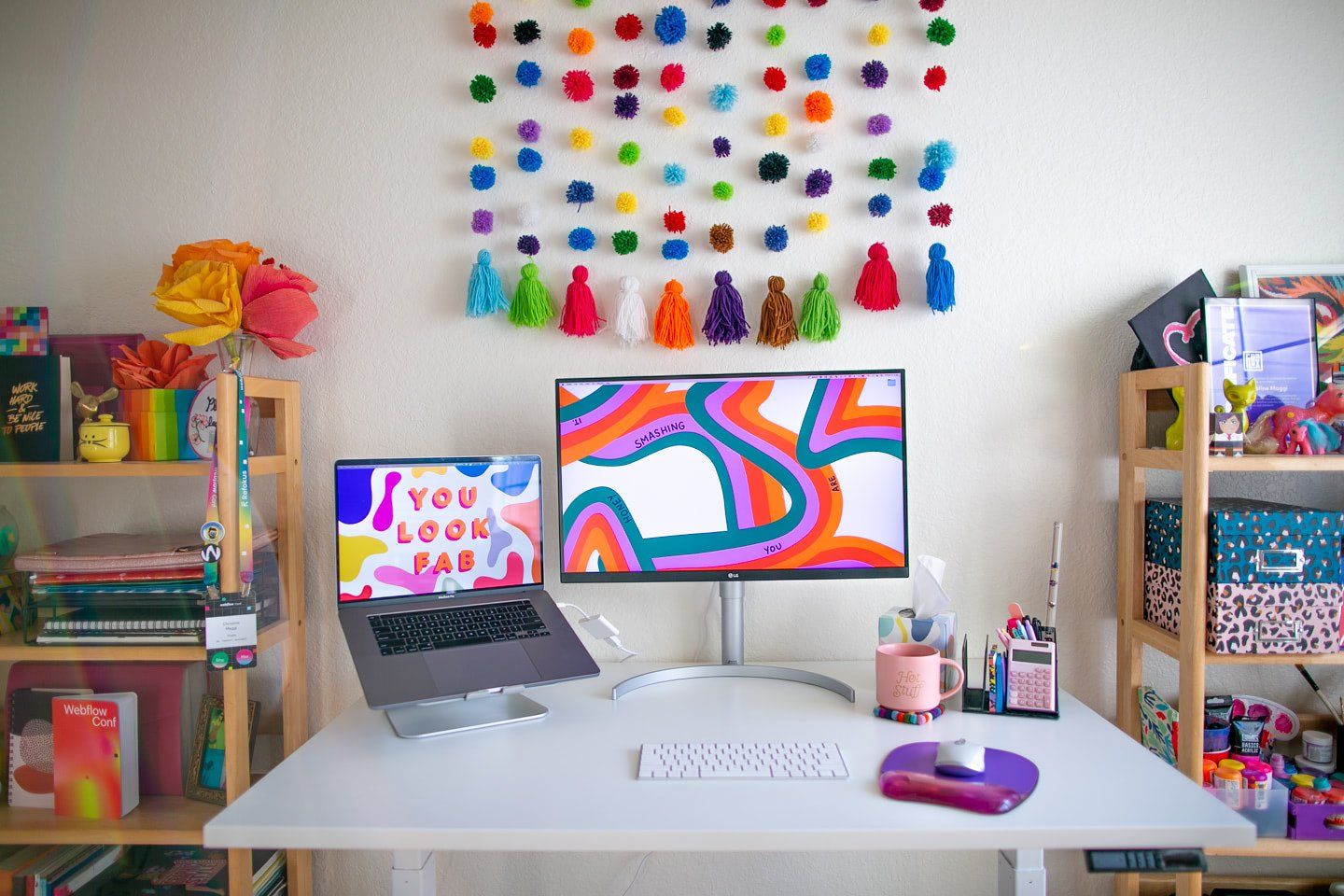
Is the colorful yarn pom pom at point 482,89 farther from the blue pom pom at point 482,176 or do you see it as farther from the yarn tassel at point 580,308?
the yarn tassel at point 580,308

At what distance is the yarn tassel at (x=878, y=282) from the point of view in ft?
5.68

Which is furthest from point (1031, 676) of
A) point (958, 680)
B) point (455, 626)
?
point (455, 626)

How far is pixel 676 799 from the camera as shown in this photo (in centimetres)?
113

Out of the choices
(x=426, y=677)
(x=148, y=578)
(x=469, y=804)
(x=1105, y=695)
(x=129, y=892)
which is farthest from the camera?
(x=1105, y=695)

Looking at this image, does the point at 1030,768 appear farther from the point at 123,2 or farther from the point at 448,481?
the point at 123,2

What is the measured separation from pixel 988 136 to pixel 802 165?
0.39 meters

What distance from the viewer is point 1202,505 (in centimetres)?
146

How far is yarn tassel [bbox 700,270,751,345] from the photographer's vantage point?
5.74ft

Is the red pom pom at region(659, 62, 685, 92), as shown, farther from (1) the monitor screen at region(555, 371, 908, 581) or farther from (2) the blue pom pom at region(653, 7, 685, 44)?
(1) the monitor screen at region(555, 371, 908, 581)

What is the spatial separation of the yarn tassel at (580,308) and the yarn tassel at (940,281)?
0.70 meters

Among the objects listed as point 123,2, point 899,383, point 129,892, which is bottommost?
point 129,892

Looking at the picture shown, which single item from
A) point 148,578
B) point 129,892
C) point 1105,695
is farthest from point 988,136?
point 129,892

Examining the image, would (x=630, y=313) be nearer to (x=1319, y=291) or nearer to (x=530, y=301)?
(x=530, y=301)

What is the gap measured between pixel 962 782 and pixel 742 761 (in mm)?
306
